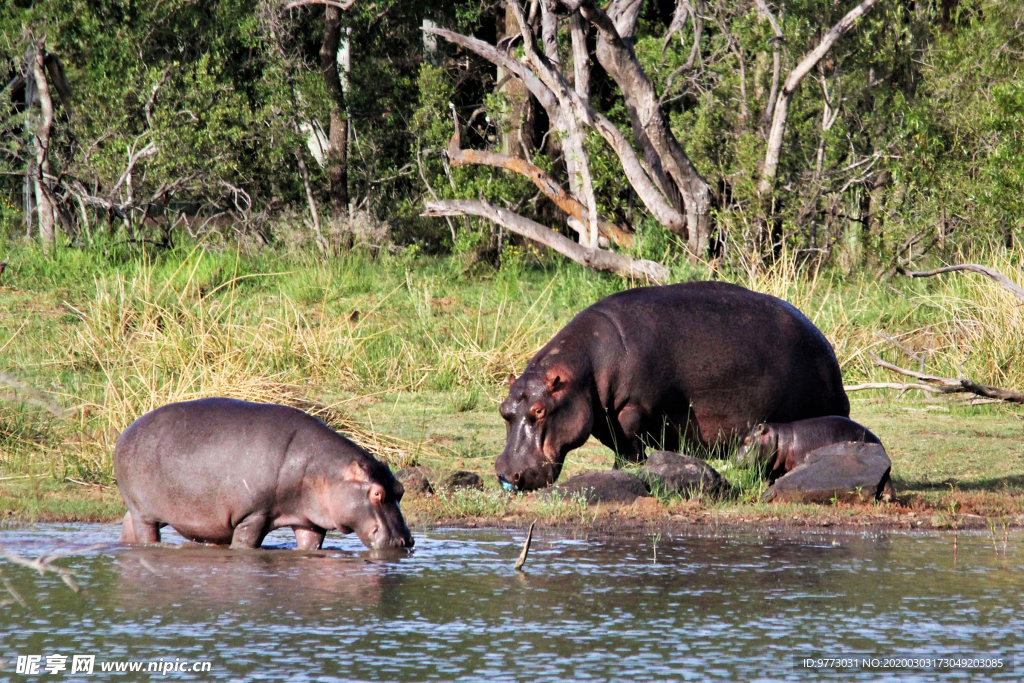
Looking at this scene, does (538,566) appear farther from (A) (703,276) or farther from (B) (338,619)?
(A) (703,276)

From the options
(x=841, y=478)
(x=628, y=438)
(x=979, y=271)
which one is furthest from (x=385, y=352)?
(x=841, y=478)

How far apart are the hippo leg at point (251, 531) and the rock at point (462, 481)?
1664mm

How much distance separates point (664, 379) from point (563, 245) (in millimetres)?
7497

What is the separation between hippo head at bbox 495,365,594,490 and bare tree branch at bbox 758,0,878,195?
24.4ft

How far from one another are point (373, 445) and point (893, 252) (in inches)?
329

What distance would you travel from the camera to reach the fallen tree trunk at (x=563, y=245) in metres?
13.6

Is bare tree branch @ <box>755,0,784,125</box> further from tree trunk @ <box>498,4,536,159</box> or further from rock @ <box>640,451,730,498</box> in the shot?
rock @ <box>640,451,730,498</box>

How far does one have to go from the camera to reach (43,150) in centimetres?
1531

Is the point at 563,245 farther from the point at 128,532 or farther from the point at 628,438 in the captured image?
the point at 128,532

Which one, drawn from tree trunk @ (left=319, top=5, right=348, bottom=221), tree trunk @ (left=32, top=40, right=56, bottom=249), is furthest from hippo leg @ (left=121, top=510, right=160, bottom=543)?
tree trunk @ (left=319, top=5, right=348, bottom=221)

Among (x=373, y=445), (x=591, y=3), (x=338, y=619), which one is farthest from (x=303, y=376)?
(x=338, y=619)

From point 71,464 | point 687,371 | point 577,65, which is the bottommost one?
point 71,464

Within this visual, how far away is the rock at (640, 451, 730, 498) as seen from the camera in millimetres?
6793

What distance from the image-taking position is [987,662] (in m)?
4.09
